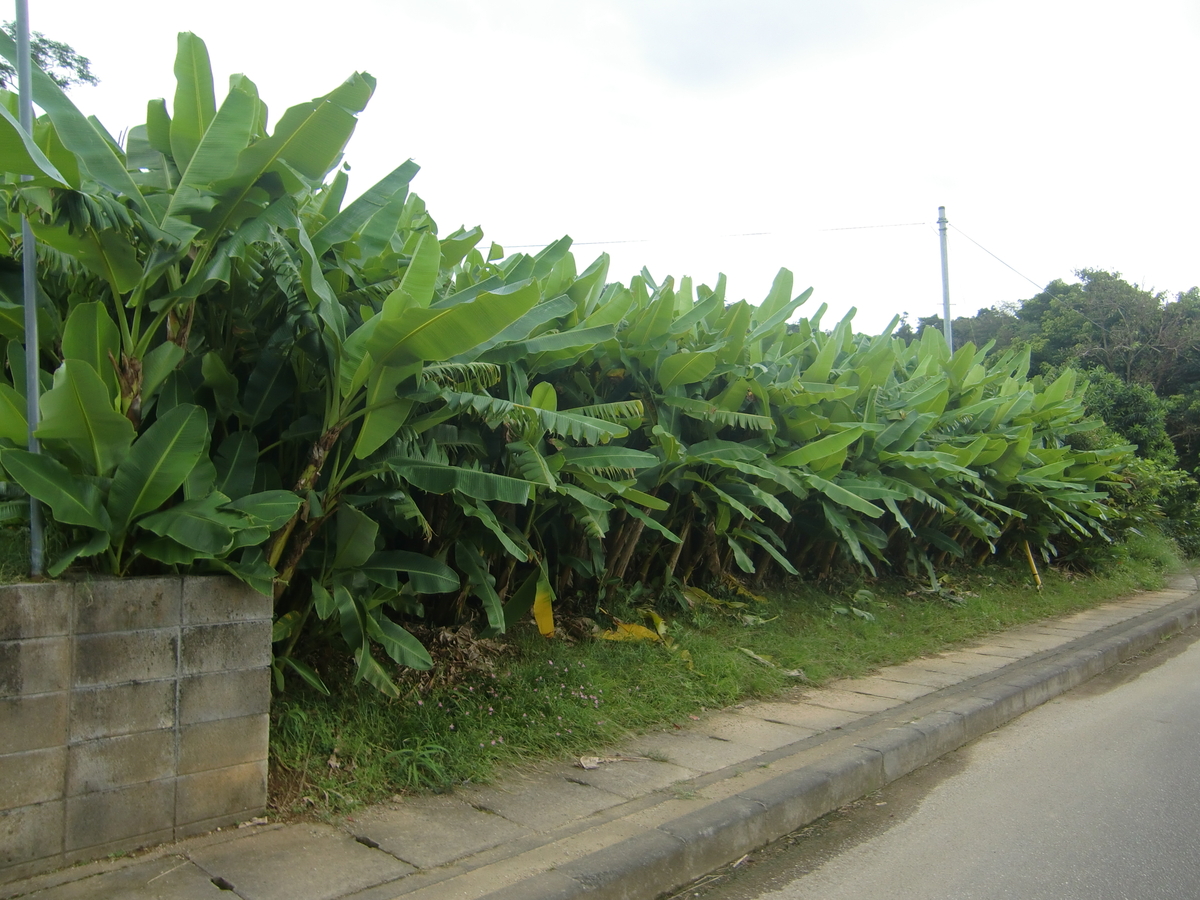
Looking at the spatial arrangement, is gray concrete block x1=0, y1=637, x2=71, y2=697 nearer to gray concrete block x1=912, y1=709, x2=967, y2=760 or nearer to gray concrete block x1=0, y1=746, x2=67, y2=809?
gray concrete block x1=0, y1=746, x2=67, y2=809

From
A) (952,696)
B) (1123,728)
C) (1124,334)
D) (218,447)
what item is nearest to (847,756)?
(952,696)

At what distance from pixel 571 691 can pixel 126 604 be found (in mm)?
2452

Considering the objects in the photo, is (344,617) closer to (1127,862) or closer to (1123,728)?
(1127,862)

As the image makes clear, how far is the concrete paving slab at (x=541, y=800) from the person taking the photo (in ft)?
12.3

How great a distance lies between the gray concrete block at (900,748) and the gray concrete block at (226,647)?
123 inches

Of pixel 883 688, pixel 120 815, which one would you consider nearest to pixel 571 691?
pixel 120 815

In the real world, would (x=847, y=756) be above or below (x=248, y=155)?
below

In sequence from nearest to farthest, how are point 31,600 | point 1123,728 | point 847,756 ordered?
point 31,600 < point 847,756 < point 1123,728

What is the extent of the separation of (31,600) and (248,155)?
175cm

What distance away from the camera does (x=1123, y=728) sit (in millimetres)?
5879

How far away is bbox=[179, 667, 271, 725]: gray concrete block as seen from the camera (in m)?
3.32

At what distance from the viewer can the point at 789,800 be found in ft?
13.4

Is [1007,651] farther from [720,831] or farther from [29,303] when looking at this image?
[29,303]

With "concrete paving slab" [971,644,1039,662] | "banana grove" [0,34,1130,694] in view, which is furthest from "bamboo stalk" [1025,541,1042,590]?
"banana grove" [0,34,1130,694]
